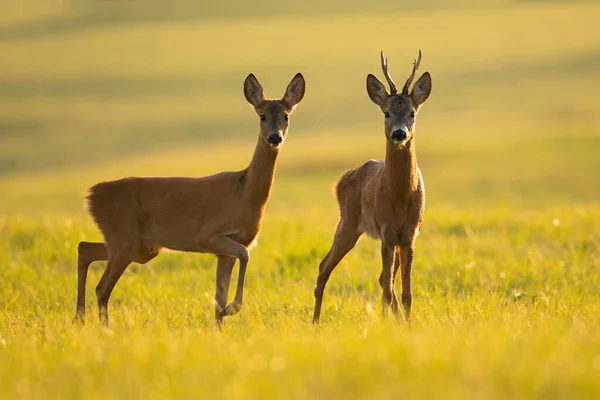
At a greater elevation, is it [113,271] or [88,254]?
[88,254]

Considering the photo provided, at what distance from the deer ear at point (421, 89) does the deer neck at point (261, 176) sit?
138 cm

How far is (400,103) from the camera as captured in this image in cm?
939

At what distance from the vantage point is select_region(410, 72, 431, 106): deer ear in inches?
379

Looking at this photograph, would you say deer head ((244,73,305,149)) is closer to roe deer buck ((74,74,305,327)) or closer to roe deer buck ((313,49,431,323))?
roe deer buck ((74,74,305,327))

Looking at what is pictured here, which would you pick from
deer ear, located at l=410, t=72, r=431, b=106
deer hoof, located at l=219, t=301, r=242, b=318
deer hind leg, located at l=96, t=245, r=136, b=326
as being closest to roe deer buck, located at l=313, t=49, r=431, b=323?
deer ear, located at l=410, t=72, r=431, b=106

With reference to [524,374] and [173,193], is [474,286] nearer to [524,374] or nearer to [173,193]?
[173,193]

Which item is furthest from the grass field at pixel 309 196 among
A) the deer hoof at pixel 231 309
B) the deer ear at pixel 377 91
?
the deer ear at pixel 377 91

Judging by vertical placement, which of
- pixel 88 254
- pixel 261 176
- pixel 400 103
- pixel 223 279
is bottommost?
pixel 223 279

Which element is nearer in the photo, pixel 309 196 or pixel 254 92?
pixel 254 92

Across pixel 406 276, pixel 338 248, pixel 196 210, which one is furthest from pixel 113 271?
pixel 406 276

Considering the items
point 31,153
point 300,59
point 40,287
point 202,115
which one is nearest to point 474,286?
point 40,287

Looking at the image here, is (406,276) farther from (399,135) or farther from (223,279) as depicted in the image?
(223,279)

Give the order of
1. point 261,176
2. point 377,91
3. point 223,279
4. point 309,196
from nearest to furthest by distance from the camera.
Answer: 1. point 377,91
2. point 261,176
3. point 223,279
4. point 309,196

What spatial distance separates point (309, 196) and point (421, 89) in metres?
23.7
